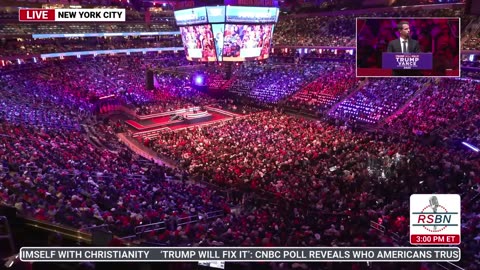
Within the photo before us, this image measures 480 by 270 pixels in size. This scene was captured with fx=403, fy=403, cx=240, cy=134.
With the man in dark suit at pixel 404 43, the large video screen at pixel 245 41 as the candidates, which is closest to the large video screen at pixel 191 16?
the large video screen at pixel 245 41

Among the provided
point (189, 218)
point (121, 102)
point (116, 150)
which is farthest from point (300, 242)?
point (121, 102)

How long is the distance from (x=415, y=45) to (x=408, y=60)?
22.3 inches

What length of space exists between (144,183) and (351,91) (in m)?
23.5

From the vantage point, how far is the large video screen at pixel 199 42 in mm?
31469

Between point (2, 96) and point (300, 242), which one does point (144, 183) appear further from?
point (2, 96)

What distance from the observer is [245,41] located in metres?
32.2

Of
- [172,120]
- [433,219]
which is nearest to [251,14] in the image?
[172,120]

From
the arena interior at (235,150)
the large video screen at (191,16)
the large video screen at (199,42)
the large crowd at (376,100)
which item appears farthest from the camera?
the large video screen at (199,42)

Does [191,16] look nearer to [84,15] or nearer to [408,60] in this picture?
[84,15]

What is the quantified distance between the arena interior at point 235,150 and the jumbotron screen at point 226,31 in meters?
0.74

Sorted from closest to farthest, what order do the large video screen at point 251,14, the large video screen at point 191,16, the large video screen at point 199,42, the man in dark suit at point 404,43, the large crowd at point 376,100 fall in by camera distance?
the man in dark suit at point 404,43 → the large crowd at point 376,100 → the large video screen at point 251,14 → the large video screen at point 191,16 → the large video screen at point 199,42

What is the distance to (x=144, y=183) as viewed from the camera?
15.4m

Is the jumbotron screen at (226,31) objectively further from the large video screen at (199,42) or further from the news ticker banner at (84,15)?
the news ticker banner at (84,15)

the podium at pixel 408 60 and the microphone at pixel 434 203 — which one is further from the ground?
the podium at pixel 408 60
